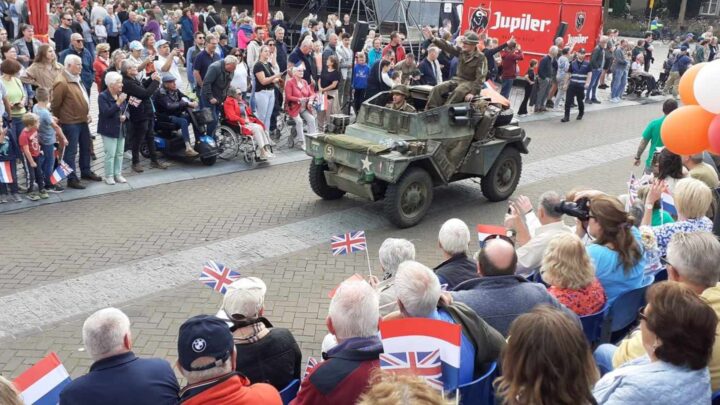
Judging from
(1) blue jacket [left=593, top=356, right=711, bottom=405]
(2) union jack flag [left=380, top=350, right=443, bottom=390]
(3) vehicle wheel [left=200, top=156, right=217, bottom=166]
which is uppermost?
(1) blue jacket [left=593, top=356, right=711, bottom=405]

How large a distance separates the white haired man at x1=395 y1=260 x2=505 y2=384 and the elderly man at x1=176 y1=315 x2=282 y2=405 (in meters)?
0.91

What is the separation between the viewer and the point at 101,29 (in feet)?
59.2

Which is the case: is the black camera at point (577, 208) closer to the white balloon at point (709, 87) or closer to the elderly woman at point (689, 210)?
the elderly woman at point (689, 210)

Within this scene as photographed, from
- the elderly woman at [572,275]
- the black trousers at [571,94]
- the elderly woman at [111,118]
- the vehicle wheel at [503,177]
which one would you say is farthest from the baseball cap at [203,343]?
the black trousers at [571,94]

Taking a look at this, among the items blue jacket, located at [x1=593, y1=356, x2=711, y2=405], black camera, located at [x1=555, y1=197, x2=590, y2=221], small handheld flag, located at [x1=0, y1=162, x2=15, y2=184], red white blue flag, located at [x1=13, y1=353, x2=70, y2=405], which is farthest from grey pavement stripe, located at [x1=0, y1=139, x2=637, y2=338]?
blue jacket, located at [x1=593, y1=356, x2=711, y2=405]

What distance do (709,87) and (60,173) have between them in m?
7.95

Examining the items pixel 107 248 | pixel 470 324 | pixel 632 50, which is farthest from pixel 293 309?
pixel 632 50

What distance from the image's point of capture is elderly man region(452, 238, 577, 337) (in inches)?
155

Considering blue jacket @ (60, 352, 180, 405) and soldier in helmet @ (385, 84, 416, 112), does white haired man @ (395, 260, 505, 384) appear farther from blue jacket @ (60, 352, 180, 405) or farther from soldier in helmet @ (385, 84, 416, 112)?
A: soldier in helmet @ (385, 84, 416, 112)

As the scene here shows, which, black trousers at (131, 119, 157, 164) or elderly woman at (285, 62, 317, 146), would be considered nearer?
black trousers at (131, 119, 157, 164)

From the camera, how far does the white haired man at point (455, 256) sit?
4754 millimetres

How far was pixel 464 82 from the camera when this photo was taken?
968cm

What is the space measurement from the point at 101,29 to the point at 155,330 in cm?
1439

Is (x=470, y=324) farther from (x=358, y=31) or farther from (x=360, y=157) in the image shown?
(x=358, y=31)
